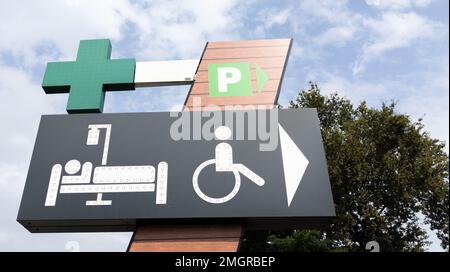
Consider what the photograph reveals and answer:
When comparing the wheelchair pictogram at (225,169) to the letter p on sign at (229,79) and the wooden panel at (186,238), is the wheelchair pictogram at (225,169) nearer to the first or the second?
the wooden panel at (186,238)

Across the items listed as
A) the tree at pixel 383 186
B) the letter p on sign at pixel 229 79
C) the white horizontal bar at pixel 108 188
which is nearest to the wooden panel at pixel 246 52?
the letter p on sign at pixel 229 79

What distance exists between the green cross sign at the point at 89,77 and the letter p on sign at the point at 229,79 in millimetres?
1855

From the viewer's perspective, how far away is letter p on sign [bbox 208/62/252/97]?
9422mm

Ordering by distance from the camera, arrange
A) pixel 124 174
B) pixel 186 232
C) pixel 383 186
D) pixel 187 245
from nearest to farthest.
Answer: pixel 187 245
pixel 186 232
pixel 124 174
pixel 383 186

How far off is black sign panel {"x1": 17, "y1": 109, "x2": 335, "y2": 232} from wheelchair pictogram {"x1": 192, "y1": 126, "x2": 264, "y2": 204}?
2cm

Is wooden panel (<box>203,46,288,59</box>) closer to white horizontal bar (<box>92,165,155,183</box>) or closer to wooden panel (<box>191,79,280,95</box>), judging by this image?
wooden panel (<box>191,79,280,95</box>)

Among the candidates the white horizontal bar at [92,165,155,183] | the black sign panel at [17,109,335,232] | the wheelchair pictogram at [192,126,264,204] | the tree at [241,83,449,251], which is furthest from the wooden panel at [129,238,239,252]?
the tree at [241,83,449,251]

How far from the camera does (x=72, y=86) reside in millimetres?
9453

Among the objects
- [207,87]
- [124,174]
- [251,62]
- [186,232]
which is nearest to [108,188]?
[124,174]

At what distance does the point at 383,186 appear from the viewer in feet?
64.4

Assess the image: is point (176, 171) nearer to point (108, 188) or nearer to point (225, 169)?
point (225, 169)

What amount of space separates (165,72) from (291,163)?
3.73m
